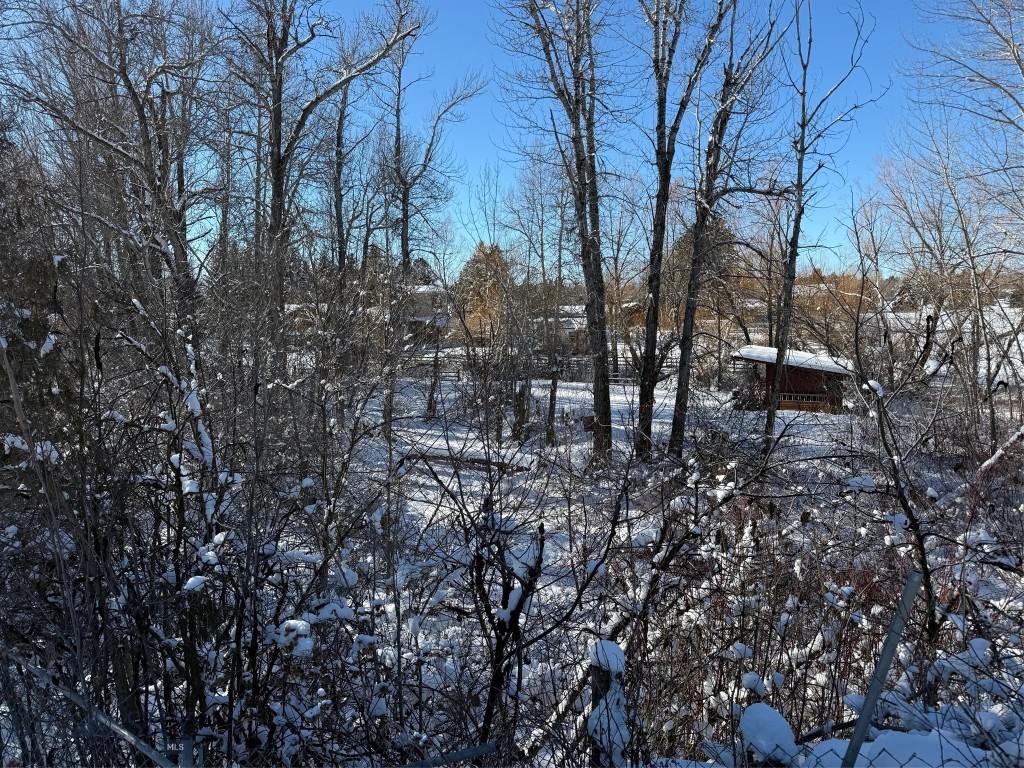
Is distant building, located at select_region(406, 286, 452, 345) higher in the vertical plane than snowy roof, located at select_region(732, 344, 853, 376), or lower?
higher

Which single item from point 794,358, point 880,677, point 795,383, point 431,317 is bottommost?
point 795,383

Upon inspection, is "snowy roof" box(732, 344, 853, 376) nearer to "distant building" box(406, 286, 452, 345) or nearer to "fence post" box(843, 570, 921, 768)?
"distant building" box(406, 286, 452, 345)

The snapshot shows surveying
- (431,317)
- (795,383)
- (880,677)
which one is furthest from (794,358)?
(880,677)

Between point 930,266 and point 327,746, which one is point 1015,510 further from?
point 930,266

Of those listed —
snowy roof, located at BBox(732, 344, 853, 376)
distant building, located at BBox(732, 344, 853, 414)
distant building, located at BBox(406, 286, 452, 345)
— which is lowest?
distant building, located at BBox(732, 344, 853, 414)

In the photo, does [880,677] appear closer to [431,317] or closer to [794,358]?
[431,317]

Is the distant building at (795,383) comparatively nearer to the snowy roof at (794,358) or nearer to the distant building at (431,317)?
the snowy roof at (794,358)

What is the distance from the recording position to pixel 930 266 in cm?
1478

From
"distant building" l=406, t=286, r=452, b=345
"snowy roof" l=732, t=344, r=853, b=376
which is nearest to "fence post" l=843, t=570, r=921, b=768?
"distant building" l=406, t=286, r=452, b=345

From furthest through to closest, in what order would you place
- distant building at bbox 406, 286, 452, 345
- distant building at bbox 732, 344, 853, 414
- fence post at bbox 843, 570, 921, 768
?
→ distant building at bbox 732, 344, 853, 414, distant building at bbox 406, 286, 452, 345, fence post at bbox 843, 570, 921, 768

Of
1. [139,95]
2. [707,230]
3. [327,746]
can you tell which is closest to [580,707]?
[327,746]

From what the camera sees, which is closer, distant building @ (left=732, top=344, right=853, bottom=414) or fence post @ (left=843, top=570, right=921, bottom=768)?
fence post @ (left=843, top=570, right=921, bottom=768)

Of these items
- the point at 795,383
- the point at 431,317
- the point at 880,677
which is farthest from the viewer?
the point at 795,383

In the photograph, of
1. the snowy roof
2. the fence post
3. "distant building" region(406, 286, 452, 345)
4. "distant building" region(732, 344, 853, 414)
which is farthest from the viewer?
"distant building" region(732, 344, 853, 414)
